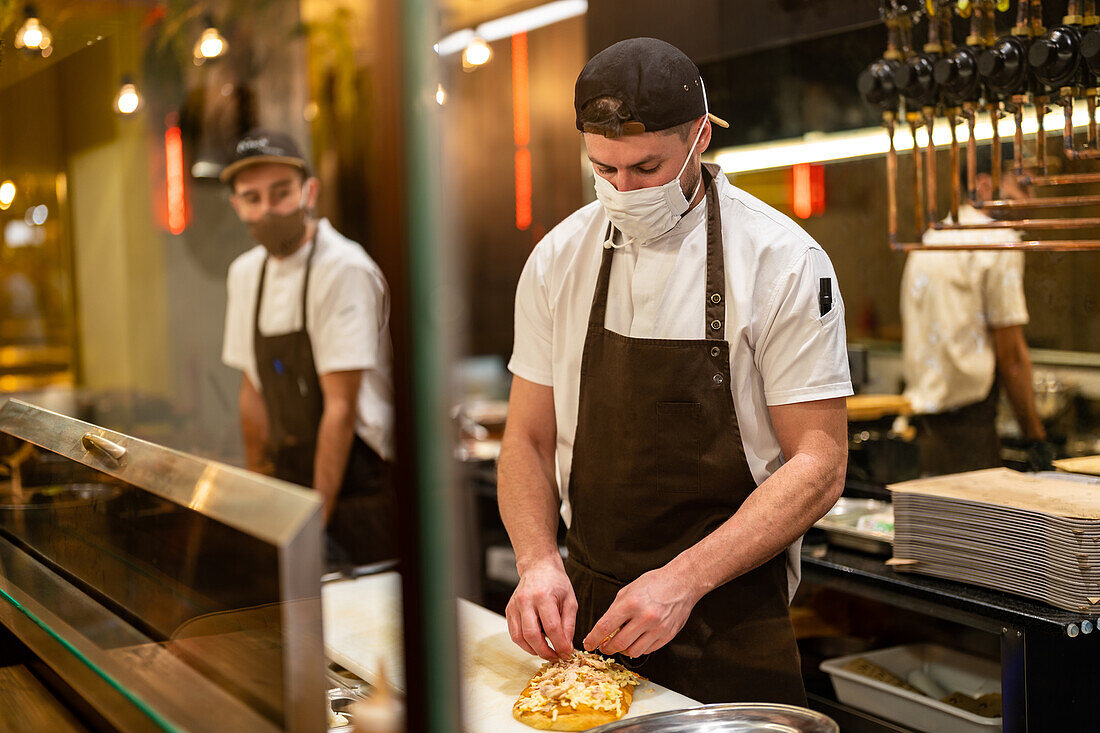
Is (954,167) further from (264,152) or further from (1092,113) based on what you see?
(264,152)

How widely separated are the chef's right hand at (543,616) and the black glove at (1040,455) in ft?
5.48

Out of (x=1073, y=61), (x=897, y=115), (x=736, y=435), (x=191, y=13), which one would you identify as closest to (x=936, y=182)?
(x=897, y=115)

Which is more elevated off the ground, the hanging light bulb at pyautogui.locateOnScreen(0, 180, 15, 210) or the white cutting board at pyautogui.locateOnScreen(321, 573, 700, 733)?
the hanging light bulb at pyautogui.locateOnScreen(0, 180, 15, 210)

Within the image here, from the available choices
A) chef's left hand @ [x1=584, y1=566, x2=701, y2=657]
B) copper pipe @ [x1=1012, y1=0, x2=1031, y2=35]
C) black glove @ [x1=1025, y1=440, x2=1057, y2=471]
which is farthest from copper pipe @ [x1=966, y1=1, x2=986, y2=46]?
chef's left hand @ [x1=584, y1=566, x2=701, y2=657]

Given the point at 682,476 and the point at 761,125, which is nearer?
the point at 682,476

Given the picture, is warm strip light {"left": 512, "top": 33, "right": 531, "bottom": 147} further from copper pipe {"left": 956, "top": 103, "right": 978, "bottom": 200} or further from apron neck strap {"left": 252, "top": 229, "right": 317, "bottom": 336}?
copper pipe {"left": 956, "top": 103, "right": 978, "bottom": 200}

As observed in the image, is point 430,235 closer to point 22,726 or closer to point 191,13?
point 22,726

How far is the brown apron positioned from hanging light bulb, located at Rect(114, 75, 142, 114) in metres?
2.25

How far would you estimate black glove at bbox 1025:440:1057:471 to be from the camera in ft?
8.68

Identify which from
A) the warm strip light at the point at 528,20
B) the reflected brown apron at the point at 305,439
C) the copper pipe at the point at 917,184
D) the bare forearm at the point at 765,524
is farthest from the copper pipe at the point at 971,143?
the warm strip light at the point at 528,20

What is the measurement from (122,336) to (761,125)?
7.02ft

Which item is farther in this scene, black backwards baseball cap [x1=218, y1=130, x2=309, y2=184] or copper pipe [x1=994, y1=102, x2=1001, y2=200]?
black backwards baseball cap [x1=218, y1=130, x2=309, y2=184]

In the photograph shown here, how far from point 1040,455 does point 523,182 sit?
433 centimetres

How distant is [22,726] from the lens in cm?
142
